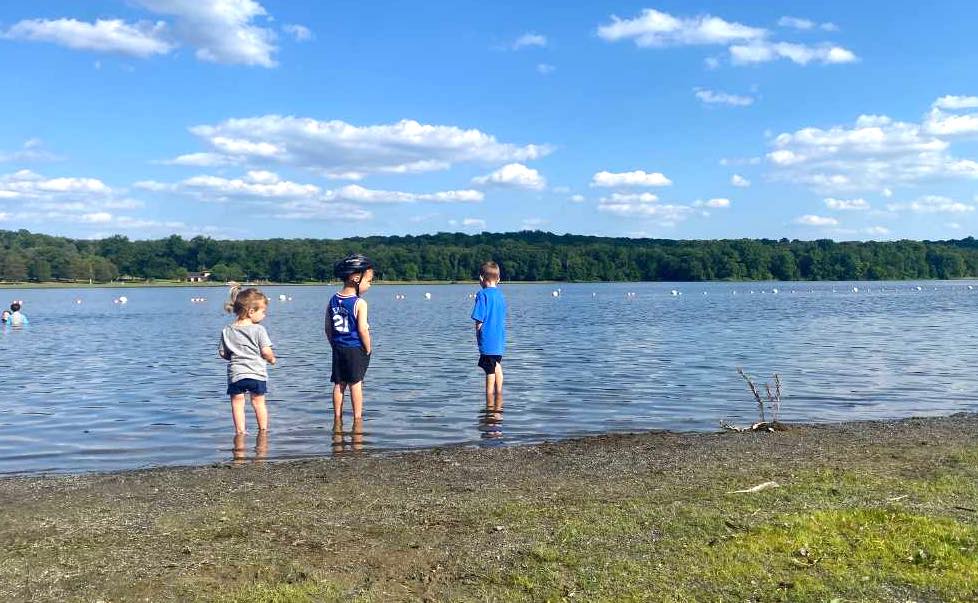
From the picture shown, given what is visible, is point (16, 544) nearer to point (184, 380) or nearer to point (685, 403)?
Answer: point (685, 403)

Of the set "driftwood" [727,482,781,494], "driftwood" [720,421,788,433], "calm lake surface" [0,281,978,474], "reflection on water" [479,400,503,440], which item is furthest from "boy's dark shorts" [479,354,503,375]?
"driftwood" [727,482,781,494]

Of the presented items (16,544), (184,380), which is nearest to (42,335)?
(184,380)

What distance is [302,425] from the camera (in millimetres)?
11883

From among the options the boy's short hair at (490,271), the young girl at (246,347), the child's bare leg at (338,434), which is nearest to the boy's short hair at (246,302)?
the young girl at (246,347)

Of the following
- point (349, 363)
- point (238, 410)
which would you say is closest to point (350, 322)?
point (349, 363)

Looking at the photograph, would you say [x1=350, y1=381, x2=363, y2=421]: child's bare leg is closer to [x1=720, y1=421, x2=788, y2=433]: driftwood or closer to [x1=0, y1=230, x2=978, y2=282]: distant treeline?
[x1=720, y1=421, x2=788, y2=433]: driftwood

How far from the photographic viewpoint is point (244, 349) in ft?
32.8

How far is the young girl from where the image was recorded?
392 inches

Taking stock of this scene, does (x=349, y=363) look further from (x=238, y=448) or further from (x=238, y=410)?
(x=238, y=448)

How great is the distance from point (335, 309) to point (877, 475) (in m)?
6.46

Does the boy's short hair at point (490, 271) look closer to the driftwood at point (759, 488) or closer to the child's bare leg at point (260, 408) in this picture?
the child's bare leg at point (260, 408)

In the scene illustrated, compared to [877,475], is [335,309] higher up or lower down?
higher up

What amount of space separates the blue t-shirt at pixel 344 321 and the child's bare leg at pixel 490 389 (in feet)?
Result: 9.86

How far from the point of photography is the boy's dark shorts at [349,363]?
10.7 meters
